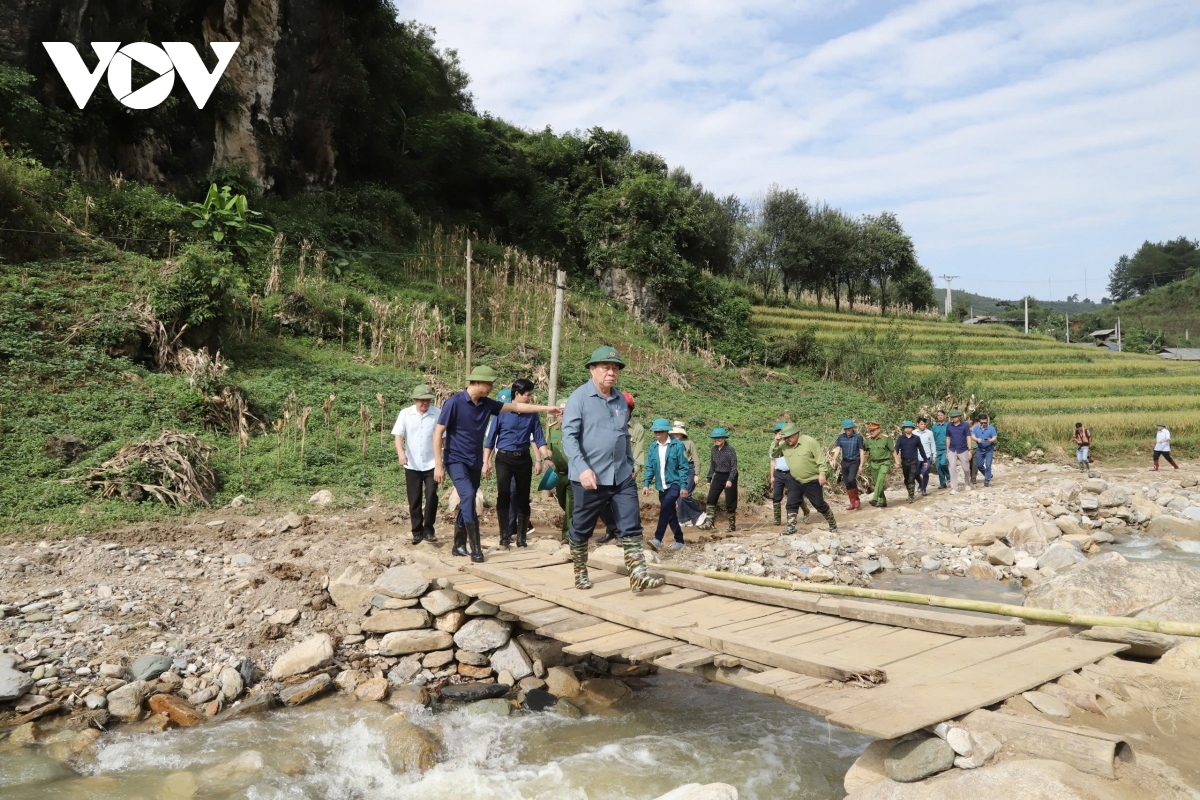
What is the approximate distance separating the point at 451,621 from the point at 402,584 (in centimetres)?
58

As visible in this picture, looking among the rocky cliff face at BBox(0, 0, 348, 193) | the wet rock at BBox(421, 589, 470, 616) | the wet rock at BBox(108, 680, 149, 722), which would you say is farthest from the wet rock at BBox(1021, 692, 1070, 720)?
the rocky cliff face at BBox(0, 0, 348, 193)

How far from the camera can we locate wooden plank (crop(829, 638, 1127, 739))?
3.54 metres

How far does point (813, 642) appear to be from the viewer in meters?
4.81

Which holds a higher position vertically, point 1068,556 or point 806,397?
point 806,397

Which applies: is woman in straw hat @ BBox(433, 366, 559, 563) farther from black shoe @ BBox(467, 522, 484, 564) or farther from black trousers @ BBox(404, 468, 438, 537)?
black trousers @ BBox(404, 468, 438, 537)

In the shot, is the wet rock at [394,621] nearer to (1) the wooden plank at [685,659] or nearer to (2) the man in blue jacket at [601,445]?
(2) the man in blue jacket at [601,445]

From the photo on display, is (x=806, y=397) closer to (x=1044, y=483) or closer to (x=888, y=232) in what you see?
(x=1044, y=483)

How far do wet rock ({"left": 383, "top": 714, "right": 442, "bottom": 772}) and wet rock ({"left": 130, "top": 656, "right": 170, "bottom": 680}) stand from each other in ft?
6.43

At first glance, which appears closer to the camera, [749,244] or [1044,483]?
[1044,483]

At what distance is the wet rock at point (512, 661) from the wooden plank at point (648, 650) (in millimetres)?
2031

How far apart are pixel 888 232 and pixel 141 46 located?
4088 centimetres

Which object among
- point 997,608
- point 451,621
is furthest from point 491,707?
point 997,608

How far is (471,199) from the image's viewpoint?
32.5 metres

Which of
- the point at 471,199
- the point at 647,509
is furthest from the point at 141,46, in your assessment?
the point at 647,509
